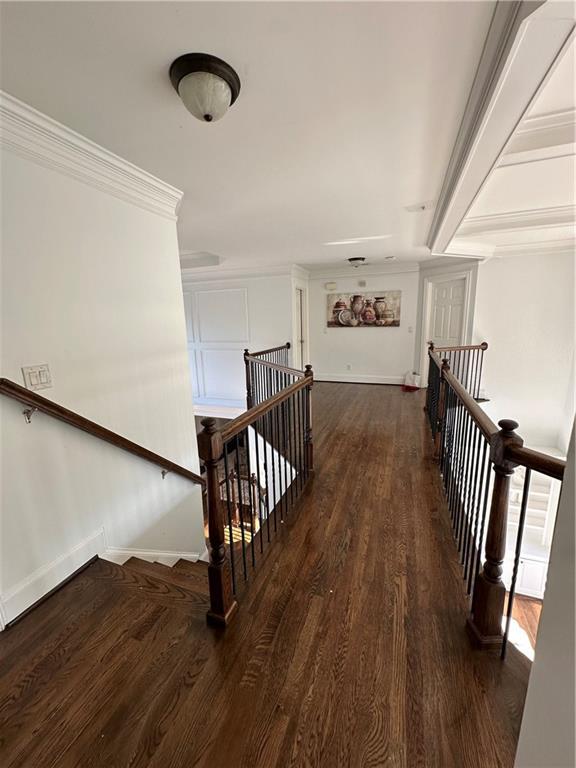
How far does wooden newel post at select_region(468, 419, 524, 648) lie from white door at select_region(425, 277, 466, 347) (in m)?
4.73

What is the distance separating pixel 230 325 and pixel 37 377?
4944 millimetres

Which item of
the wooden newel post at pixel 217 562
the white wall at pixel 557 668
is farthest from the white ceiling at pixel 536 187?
the wooden newel post at pixel 217 562

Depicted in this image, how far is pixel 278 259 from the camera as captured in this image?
17.3 ft

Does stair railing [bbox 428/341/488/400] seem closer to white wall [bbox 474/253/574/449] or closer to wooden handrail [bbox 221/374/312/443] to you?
white wall [bbox 474/253/574/449]

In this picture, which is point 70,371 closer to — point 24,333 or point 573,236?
point 24,333

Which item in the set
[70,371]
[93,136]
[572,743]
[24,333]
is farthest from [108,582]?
[93,136]

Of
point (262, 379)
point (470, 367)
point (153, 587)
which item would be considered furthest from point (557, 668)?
point (470, 367)

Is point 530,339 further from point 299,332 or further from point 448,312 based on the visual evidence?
point 299,332

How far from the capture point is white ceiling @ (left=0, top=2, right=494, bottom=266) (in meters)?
1.07

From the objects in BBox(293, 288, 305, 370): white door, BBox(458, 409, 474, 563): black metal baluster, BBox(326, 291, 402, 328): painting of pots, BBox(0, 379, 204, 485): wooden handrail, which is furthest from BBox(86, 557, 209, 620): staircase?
BBox(326, 291, 402, 328): painting of pots

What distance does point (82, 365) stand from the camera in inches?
71.9

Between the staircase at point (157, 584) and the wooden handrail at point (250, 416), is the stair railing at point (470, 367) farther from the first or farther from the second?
the staircase at point (157, 584)

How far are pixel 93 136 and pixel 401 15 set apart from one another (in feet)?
5.06

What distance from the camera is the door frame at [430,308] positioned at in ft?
16.6
